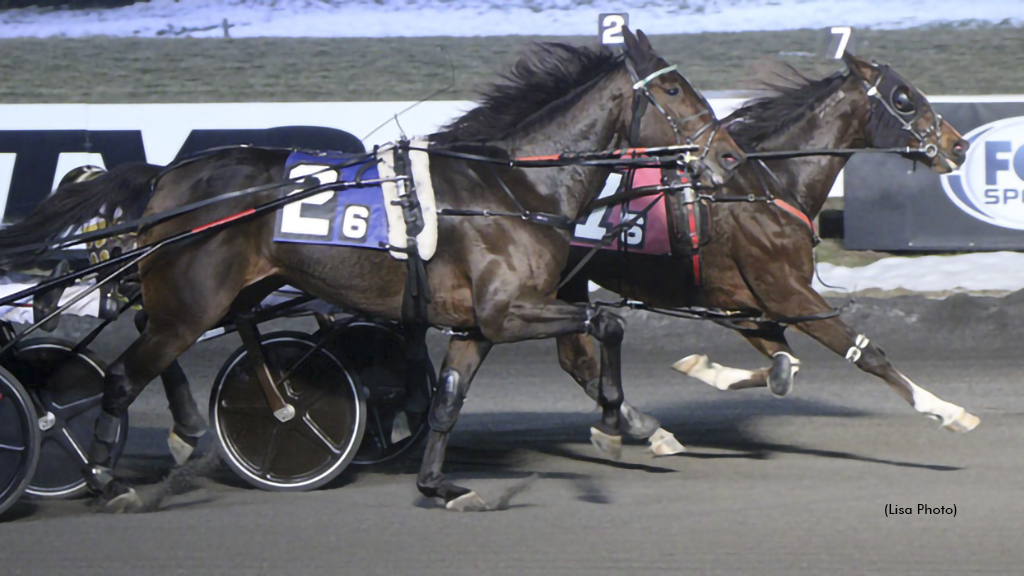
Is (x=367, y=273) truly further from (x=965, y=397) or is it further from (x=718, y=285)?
(x=965, y=397)

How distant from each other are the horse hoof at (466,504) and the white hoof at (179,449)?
134 centimetres

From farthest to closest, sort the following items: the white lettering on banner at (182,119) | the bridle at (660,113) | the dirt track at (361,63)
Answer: the dirt track at (361,63)
the white lettering on banner at (182,119)
the bridle at (660,113)

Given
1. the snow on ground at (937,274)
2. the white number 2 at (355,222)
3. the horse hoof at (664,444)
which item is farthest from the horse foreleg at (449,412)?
the snow on ground at (937,274)

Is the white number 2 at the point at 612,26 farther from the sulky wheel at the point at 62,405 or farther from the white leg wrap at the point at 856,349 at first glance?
the sulky wheel at the point at 62,405

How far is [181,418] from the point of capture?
17.6ft

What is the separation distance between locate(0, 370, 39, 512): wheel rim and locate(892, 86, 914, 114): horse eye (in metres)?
4.33

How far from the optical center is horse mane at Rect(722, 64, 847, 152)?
6289 mm

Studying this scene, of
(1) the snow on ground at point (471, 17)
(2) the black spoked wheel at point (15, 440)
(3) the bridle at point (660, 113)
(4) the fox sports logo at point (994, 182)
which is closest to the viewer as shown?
(2) the black spoked wheel at point (15, 440)

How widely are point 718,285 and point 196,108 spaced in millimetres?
5751

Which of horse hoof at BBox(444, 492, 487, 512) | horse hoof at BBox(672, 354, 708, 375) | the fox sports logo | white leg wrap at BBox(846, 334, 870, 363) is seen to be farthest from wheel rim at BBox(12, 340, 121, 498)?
the fox sports logo

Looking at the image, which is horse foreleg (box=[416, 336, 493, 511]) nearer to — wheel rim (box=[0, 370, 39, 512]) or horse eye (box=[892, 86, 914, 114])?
wheel rim (box=[0, 370, 39, 512])

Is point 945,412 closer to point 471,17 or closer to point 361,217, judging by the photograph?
point 361,217

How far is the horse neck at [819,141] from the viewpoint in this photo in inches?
240

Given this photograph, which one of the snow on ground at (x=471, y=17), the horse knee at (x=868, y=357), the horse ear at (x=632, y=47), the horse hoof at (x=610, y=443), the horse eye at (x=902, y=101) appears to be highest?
the horse ear at (x=632, y=47)
